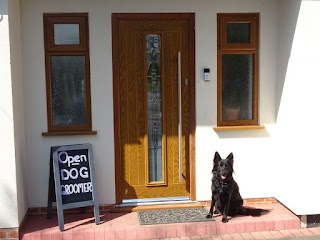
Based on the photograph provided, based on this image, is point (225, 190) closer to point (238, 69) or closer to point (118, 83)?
point (238, 69)

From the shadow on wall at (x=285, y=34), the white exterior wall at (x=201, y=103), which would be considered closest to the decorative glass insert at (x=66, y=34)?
the white exterior wall at (x=201, y=103)

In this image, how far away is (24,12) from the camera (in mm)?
6082

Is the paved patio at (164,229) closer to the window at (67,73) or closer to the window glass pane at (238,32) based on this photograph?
the window at (67,73)

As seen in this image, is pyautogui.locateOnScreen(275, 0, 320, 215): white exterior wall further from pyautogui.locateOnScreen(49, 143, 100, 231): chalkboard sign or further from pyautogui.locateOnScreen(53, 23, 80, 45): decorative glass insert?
pyautogui.locateOnScreen(53, 23, 80, 45): decorative glass insert

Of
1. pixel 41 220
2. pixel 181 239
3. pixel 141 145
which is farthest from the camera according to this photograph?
pixel 141 145

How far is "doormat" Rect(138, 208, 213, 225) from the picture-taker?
234 inches

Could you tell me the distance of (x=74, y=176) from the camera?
5.94m

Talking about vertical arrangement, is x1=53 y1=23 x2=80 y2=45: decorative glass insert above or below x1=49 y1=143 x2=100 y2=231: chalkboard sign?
above

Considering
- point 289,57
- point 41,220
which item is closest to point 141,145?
point 41,220

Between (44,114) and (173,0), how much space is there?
2282 mm

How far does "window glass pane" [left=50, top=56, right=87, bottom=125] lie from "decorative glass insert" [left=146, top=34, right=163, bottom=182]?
2.92ft

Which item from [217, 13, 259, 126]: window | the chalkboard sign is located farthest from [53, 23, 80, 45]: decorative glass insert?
[217, 13, 259, 126]: window

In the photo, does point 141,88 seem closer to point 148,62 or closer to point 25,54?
point 148,62

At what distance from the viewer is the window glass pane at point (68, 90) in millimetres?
6254
